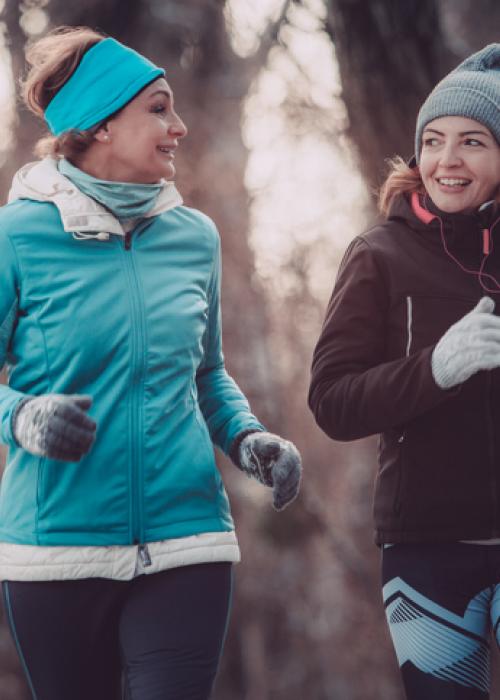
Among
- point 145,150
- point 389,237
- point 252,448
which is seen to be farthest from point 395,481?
point 145,150

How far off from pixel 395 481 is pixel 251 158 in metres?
3.68

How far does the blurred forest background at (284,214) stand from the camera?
18.7 ft

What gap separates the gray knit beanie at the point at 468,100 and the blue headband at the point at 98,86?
0.67m

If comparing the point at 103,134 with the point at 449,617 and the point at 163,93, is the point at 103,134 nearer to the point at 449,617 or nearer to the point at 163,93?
the point at 163,93

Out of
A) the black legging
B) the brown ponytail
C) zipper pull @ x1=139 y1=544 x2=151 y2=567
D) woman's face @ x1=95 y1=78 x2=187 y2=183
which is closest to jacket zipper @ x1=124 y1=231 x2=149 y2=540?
zipper pull @ x1=139 y1=544 x2=151 y2=567

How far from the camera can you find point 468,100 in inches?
112

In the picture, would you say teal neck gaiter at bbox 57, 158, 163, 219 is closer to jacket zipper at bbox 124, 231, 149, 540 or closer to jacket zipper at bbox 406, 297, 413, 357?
jacket zipper at bbox 124, 231, 149, 540

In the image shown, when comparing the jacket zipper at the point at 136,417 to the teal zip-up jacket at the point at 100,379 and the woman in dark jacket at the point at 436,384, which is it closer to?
the teal zip-up jacket at the point at 100,379

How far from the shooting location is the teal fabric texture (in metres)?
2.57

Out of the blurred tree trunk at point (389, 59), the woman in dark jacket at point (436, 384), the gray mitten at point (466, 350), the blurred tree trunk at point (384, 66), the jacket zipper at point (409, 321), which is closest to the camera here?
the gray mitten at point (466, 350)

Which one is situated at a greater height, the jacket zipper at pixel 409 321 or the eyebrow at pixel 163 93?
the eyebrow at pixel 163 93

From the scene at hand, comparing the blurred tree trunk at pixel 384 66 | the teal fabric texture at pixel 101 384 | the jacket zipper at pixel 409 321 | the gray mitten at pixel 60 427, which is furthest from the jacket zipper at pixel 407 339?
the blurred tree trunk at pixel 384 66

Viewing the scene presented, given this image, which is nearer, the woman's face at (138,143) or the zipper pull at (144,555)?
the zipper pull at (144,555)

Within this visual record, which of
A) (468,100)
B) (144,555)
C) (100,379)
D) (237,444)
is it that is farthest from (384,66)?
(144,555)
